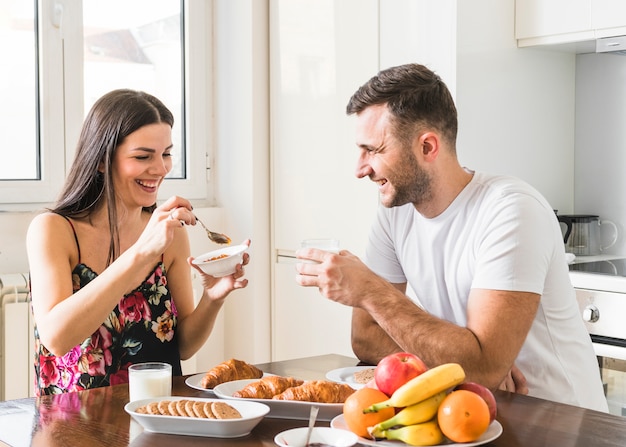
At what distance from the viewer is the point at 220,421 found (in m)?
1.41

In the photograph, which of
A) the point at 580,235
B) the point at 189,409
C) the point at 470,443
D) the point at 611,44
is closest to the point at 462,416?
the point at 470,443

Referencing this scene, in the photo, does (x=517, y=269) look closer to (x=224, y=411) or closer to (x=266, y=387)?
(x=266, y=387)

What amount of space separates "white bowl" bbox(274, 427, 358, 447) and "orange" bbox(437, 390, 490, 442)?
139 millimetres

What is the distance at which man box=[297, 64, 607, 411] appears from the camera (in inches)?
71.7

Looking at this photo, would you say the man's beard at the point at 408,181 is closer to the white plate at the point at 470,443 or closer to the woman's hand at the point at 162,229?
the woman's hand at the point at 162,229

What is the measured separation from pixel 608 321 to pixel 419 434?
1.49 meters

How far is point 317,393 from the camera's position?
1547mm

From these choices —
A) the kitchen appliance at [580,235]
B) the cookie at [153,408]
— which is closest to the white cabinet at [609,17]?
the kitchen appliance at [580,235]

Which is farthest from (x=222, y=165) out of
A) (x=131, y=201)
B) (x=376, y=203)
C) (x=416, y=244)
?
(x=416, y=244)

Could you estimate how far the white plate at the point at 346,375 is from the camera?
172 centimetres

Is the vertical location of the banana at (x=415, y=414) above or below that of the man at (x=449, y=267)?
below

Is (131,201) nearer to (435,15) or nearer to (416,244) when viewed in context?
(416,244)

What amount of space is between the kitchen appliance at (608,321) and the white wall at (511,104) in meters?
0.53

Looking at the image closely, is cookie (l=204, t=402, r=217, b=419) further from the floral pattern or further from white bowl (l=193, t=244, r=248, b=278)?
the floral pattern
